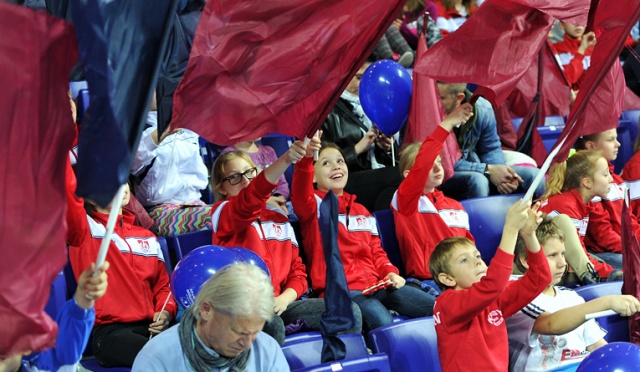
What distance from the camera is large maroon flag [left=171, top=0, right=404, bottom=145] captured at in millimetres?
3426

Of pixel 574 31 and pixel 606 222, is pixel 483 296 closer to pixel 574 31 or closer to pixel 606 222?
pixel 606 222

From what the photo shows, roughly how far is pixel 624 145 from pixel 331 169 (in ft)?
10.3

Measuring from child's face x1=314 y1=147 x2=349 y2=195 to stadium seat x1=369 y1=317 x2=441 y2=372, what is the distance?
1.00m

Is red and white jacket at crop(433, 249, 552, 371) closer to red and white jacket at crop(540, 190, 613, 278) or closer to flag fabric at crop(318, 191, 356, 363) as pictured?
flag fabric at crop(318, 191, 356, 363)

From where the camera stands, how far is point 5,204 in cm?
253

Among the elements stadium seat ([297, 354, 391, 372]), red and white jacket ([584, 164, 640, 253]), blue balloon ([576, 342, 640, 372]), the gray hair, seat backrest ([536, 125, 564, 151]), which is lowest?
seat backrest ([536, 125, 564, 151])

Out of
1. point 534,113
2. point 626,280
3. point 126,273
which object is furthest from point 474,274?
point 534,113

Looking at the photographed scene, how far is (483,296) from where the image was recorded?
383 centimetres

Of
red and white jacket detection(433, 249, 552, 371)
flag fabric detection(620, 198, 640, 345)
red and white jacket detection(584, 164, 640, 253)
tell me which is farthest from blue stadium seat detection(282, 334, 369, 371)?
red and white jacket detection(584, 164, 640, 253)

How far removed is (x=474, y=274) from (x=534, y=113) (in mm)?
2757

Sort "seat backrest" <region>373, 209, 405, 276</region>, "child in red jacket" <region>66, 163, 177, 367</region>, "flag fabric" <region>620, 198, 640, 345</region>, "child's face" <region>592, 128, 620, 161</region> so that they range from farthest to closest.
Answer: "child's face" <region>592, 128, 620, 161</region>, "seat backrest" <region>373, 209, 405, 276</region>, "flag fabric" <region>620, 198, 640, 345</region>, "child in red jacket" <region>66, 163, 177, 367</region>

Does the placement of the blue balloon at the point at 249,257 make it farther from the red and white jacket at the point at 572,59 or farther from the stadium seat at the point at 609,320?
the red and white jacket at the point at 572,59

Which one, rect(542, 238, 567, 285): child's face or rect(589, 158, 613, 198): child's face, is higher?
rect(542, 238, 567, 285): child's face

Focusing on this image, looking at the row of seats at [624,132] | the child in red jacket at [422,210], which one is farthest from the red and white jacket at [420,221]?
the row of seats at [624,132]
